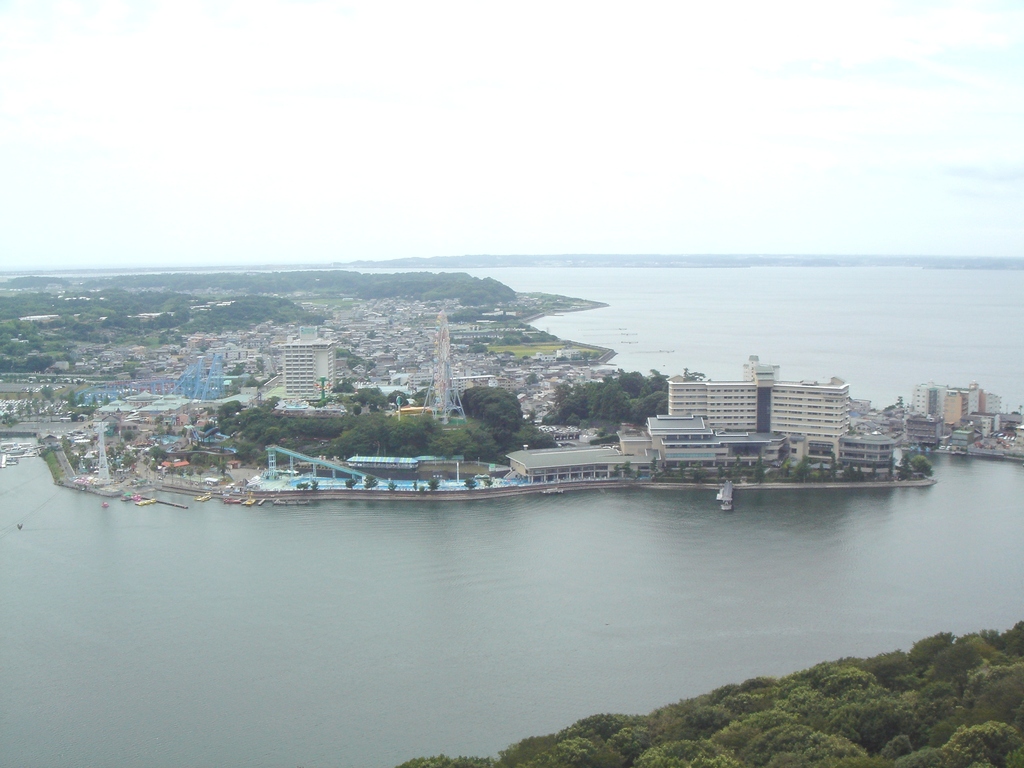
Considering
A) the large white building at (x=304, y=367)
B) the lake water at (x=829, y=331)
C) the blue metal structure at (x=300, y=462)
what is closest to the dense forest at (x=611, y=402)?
the blue metal structure at (x=300, y=462)

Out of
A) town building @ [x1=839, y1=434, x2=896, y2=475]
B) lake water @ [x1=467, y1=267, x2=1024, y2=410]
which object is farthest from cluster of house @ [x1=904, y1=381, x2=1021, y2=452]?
lake water @ [x1=467, y1=267, x2=1024, y2=410]

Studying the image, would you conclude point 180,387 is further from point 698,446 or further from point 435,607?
point 435,607

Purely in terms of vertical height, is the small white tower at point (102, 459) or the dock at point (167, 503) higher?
the small white tower at point (102, 459)

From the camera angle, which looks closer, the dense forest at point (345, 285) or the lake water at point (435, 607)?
the lake water at point (435, 607)

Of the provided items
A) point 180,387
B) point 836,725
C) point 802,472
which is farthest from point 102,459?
point 836,725

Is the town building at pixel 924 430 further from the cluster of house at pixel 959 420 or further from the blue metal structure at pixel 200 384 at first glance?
the blue metal structure at pixel 200 384

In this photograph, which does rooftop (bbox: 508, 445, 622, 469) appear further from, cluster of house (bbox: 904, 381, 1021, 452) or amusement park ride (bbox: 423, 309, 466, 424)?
Answer: cluster of house (bbox: 904, 381, 1021, 452)

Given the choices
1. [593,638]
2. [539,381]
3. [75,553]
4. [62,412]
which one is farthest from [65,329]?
[593,638]
